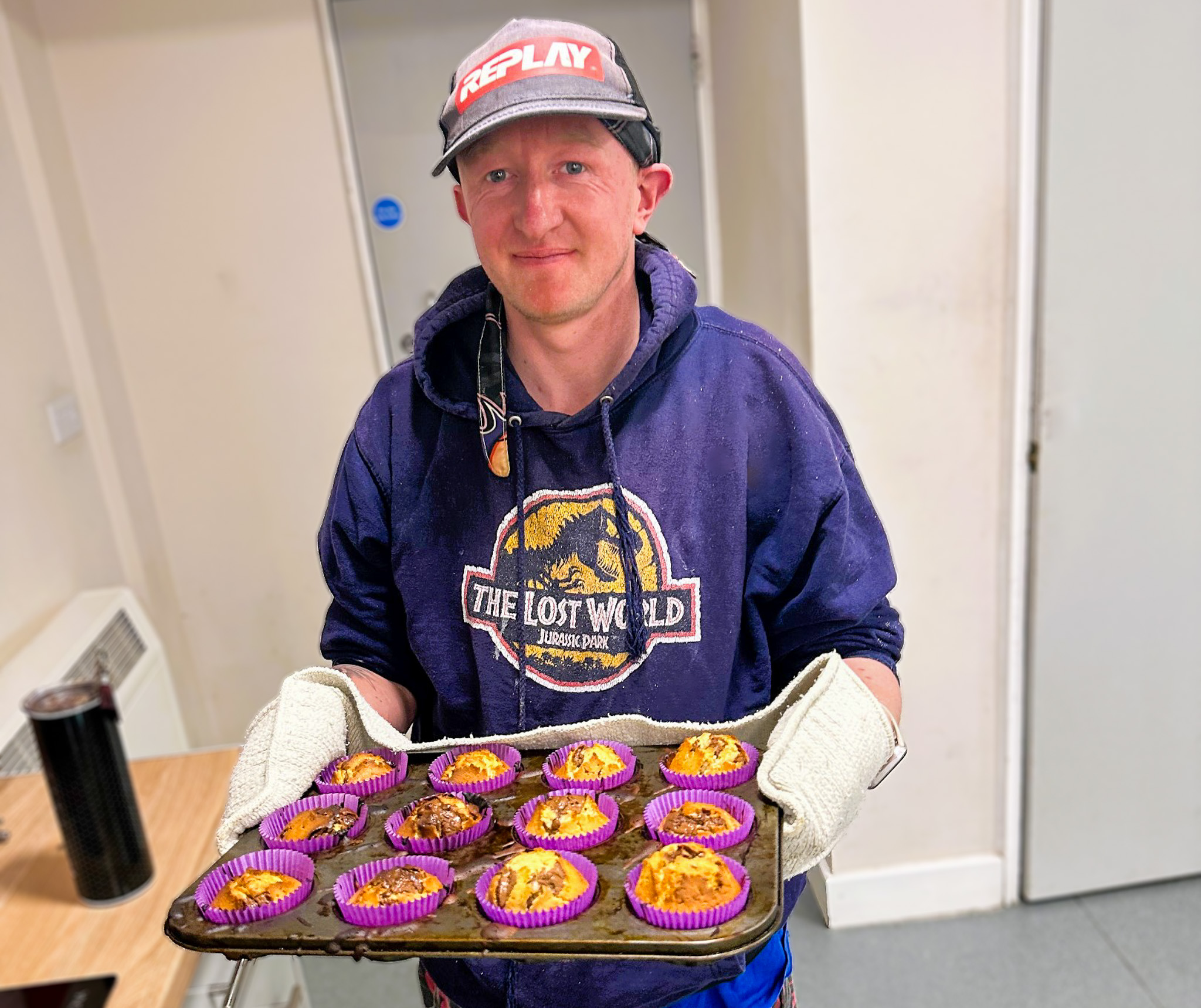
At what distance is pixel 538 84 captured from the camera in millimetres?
1084

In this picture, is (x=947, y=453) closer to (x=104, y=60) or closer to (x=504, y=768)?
(x=504, y=768)

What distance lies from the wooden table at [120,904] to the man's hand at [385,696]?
1.43 ft

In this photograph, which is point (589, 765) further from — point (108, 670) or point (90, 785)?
point (108, 670)

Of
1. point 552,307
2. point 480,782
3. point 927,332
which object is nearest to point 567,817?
point 480,782

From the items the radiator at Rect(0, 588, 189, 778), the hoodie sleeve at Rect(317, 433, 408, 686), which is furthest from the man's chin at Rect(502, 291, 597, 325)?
the radiator at Rect(0, 588, 189, 778)

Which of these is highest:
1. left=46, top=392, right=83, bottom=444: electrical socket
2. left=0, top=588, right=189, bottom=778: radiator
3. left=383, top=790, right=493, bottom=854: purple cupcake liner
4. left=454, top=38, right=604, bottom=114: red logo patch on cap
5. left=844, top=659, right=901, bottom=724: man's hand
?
left=454, top=38, right=604, bottom=114: red logo patch on cap

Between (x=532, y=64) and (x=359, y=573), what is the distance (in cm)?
69

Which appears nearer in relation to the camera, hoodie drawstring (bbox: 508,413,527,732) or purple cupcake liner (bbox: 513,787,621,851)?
purple cupcake liner (bbox: 513,787,621,851)

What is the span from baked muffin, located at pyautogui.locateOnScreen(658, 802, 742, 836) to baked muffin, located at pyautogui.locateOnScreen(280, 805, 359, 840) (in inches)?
14.0

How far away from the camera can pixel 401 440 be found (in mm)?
1343

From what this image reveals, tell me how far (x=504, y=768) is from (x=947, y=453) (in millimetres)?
1564

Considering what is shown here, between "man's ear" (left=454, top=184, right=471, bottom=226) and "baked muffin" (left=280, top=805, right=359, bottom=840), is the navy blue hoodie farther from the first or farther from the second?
"baked muffin" (left=280, top=805, right=359, bottom=840)

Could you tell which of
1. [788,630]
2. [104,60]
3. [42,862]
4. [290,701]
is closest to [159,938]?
[42,862]

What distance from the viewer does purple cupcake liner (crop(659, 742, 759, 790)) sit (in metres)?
1.13
